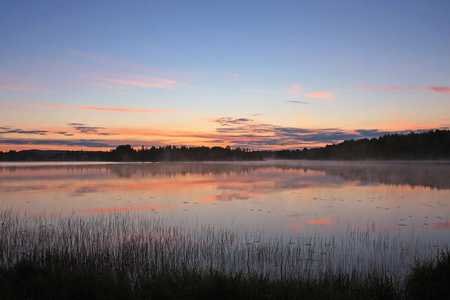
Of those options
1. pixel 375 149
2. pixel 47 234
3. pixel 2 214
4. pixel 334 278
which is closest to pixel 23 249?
pixel 47 234

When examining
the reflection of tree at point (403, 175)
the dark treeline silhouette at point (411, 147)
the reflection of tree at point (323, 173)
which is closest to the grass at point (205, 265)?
the reflection of tree at point (323, 173)

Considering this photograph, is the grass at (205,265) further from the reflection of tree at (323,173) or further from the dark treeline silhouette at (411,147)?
the dark treeline silhouette at (411,147)

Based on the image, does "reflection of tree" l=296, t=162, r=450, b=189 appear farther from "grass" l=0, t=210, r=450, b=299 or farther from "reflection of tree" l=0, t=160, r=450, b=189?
"grass" l=0, t=210, r=450, b=299

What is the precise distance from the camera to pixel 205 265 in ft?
33.3

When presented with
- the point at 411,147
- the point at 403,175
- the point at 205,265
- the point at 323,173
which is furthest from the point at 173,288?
the point at 411,147

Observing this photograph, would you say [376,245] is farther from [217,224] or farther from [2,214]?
[2,214]

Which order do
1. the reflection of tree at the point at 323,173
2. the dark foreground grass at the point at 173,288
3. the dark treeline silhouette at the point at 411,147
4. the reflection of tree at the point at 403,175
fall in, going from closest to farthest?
the dark foreground grass at the point at 173,288 → the reflection of tree at the point at 403,175 → the reflection of tree at the point at 323,173 → the dark treeline silhouette at the point at 411,147

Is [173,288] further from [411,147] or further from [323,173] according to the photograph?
[411,147]

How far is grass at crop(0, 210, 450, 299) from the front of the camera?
284 inches

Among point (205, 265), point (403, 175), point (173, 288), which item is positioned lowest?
point (205, 265)

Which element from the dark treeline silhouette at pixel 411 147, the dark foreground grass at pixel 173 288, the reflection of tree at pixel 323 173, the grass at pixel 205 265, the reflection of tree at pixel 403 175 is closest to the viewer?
the dark foreground grass at pixel 173 288

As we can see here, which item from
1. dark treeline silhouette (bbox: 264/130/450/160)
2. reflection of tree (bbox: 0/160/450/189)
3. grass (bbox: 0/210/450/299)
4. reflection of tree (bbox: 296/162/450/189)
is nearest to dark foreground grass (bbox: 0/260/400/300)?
grass (bbox: 0/210/450/299)

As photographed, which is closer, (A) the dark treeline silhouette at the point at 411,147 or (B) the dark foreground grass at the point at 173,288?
(B) the dark foreground grass at the point at 173,288

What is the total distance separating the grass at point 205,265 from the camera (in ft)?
23.6
